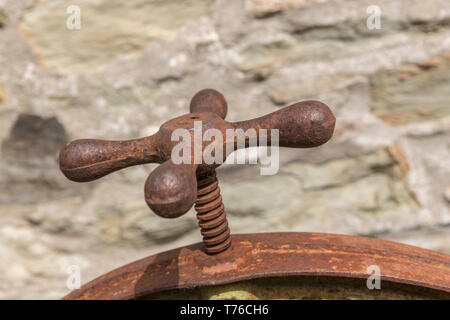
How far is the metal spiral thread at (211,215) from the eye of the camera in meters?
0.44

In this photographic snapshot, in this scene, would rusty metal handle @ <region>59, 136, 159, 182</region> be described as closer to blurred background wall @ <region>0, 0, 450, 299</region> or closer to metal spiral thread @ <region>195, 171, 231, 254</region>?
metal spiral thread @ <region>195, 171, 231, 254</region>

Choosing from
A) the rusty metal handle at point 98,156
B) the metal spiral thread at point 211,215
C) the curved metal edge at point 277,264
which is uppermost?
the rusty metal handle at point 98,156

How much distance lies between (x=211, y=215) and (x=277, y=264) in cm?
8

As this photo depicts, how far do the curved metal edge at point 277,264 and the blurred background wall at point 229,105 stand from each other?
342 mm

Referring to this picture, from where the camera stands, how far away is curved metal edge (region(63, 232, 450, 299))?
0.44 m

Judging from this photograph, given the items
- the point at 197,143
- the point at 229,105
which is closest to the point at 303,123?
the point at 197,143

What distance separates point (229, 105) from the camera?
78cm

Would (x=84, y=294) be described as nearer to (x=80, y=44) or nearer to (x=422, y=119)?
(x=80, y=44)

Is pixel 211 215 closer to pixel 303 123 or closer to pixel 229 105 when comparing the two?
pixel 303 123

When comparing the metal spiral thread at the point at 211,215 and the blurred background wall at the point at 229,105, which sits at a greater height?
the blurred background wall at the point at 229,105

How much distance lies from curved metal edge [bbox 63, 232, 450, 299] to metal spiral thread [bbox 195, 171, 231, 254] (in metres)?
0.02

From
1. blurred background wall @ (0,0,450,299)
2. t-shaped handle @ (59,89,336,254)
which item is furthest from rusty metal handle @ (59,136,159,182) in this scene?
blurred background wall @ (0,0,450,299)

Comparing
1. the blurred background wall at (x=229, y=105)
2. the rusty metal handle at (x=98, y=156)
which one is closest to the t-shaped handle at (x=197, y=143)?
the rusty metal handle at (x=98, y=156)

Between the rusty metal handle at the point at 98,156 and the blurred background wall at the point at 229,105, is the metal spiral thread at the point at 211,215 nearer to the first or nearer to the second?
the rusty metal handle at the point at 98,156
